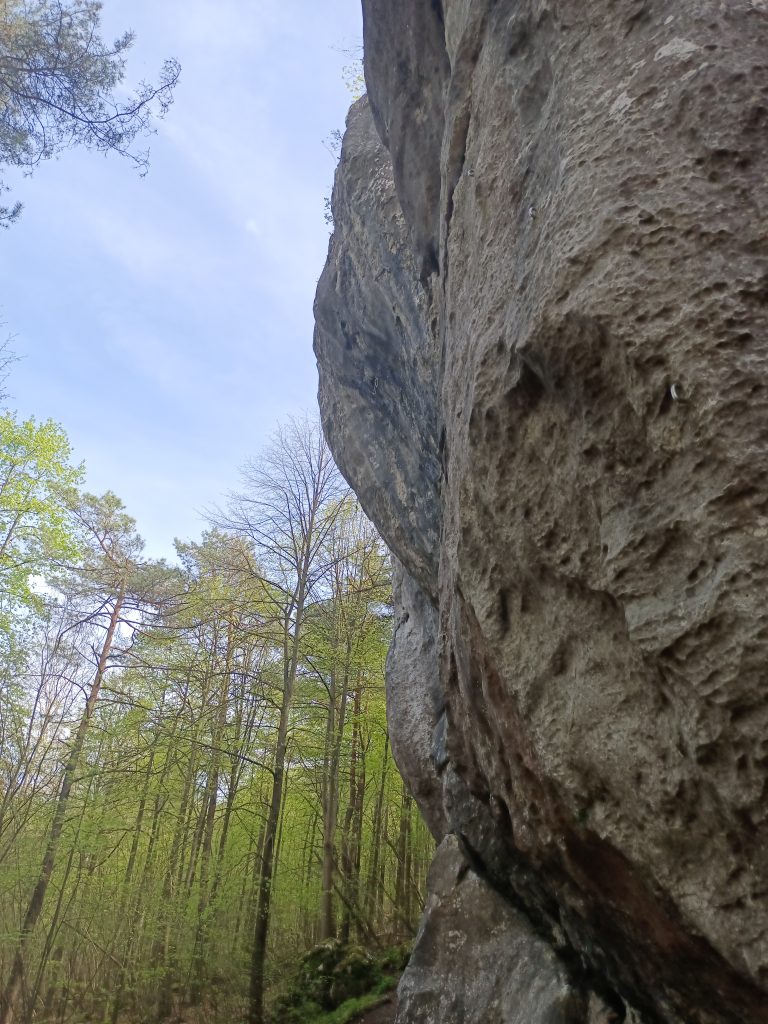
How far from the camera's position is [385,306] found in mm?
7453

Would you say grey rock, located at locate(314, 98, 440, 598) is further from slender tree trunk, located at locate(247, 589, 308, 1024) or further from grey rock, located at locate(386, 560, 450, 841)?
slender tree trunk, located at locate(247, 589, 308, 1024)

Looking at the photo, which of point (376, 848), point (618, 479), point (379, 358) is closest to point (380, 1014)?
point (376, 848)

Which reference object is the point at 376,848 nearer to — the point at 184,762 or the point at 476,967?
the point at 184,762

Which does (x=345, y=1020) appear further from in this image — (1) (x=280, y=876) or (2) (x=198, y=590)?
(2) (x=198, y=590)

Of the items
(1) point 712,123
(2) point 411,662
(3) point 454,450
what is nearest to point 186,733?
(2) point 411,662

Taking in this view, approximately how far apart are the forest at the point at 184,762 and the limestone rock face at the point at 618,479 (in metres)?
7.06

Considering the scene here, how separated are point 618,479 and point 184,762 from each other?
9981mm

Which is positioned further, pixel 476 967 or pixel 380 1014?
pixel 380 1014

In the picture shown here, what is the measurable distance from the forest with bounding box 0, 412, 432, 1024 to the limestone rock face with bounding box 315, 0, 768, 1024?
7.06 meters

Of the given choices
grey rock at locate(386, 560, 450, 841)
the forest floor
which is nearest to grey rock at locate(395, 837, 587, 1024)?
grey rock at locate(386, 560, 450, 841)

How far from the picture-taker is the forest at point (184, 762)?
10492 millimetres

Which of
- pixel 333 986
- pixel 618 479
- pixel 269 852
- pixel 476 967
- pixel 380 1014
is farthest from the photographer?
pixel 333 986

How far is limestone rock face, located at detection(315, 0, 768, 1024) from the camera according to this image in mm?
1858

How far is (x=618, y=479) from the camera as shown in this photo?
89.3 inches
